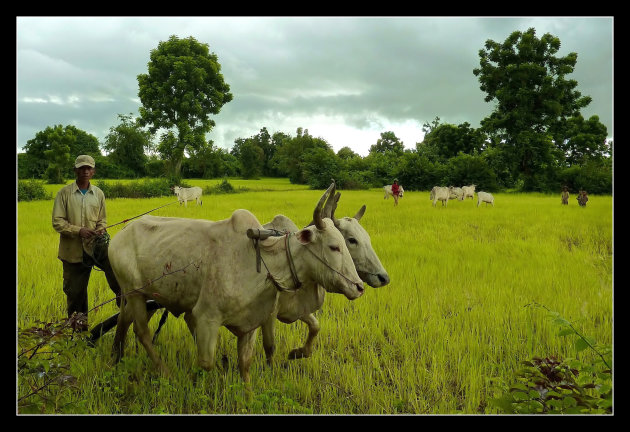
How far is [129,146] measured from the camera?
22.5 ft

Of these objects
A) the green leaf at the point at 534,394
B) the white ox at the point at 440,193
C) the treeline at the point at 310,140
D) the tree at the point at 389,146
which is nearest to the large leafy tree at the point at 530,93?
the treeline at the point at 310,140

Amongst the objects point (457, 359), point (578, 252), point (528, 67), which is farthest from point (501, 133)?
point (457, 359)

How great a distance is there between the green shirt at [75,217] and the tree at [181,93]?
207cm

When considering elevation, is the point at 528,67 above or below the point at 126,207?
above

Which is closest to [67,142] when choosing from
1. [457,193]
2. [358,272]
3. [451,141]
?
[358,272]

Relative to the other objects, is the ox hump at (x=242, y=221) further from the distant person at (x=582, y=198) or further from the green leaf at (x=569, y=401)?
the distant person at (x=582, y=198)

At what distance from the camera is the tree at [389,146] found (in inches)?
930

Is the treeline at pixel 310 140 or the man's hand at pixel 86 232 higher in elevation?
the treeline at pixel 310 140

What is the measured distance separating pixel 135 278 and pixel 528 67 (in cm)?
1008

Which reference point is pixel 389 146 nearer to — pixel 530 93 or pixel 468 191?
pixel 468 191

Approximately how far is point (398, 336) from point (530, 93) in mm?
7977

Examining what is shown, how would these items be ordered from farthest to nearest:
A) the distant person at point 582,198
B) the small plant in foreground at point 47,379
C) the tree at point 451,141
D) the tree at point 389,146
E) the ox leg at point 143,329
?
the tree at point 389,146 < the tree at point 451,141 < the distant person at point 582,198 < the ox leg at point 143,329 < the small plant in foreground at point 47,379

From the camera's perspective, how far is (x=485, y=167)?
17516 millimetres
